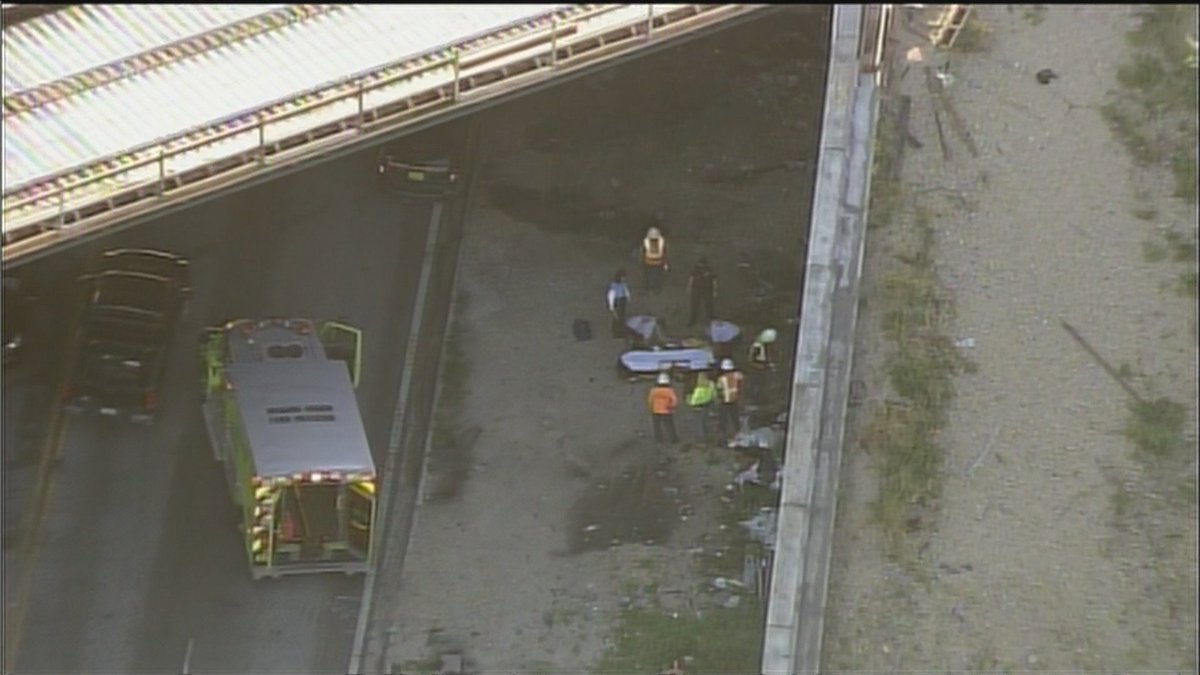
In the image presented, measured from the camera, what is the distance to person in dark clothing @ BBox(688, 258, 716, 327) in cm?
2595

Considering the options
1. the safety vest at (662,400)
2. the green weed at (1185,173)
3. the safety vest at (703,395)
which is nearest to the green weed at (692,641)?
the safety vest at (662,400)

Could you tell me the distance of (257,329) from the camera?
2398 centimetres

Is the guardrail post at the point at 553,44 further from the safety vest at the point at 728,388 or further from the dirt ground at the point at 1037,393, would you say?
the dirt ground at the point at 1037,393

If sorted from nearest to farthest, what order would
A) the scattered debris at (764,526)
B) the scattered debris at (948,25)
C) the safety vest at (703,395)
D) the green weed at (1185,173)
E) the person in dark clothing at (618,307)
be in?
the scattered debris at (764,526)
the safety vest at (703,395)
the person in dark clothing at (618,307)
the green weed at (1185,173)
the scattered debris at (948,25)

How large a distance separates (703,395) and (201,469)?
6153 mm

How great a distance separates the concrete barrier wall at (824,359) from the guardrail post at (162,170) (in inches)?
289

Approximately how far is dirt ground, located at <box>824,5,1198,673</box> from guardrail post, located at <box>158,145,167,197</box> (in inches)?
327

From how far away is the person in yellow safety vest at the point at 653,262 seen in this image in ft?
86.7

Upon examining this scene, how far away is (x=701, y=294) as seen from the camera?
2600 cm

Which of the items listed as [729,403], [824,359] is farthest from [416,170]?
[824,359]

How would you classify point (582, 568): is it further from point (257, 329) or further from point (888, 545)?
point (257, 329)

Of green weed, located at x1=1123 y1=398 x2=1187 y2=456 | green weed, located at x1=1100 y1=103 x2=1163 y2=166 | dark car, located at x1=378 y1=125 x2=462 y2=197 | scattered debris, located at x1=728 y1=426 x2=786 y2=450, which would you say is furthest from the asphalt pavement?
green weed, located at x1=1100 y1=103 x2=1163 y2=166

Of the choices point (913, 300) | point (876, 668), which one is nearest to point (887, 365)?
point (913, 300)

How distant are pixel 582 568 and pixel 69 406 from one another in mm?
6650
